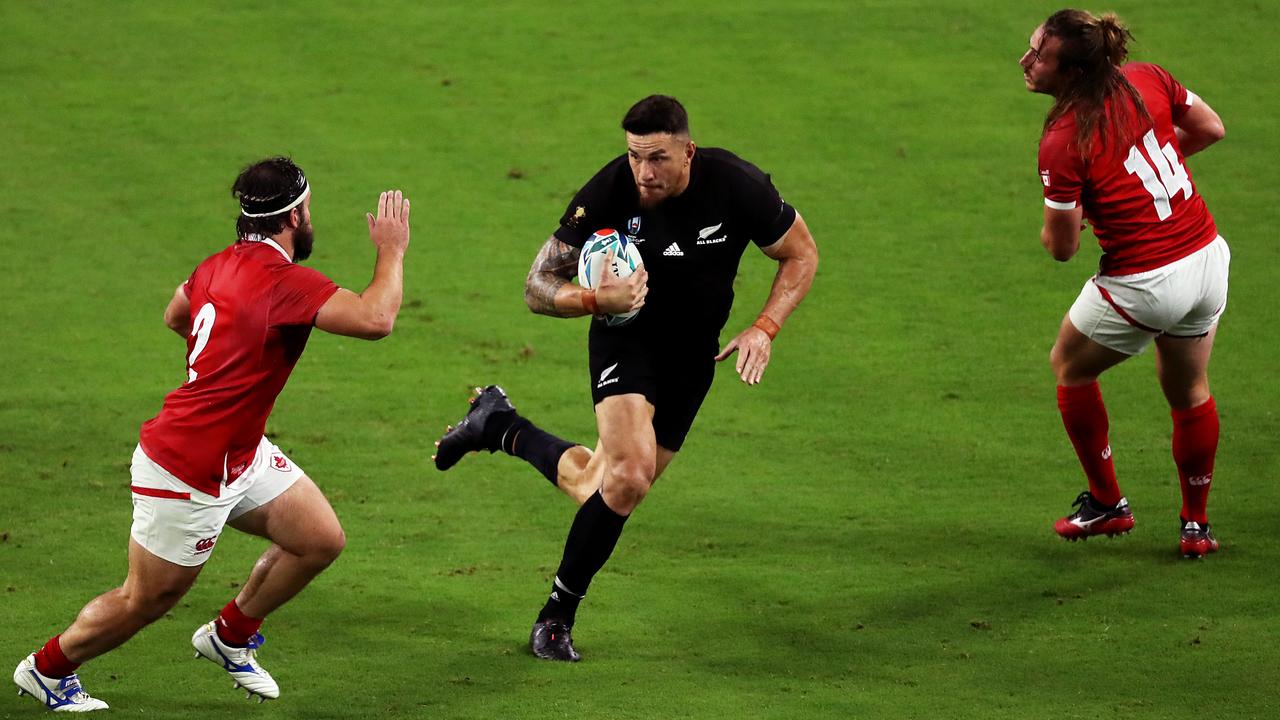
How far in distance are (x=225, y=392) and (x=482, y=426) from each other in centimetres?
203

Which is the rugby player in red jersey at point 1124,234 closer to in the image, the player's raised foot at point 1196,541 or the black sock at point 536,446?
the player's raised foot at point 1196,541

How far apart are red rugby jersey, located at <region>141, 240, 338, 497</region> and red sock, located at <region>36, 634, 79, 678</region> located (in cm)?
73

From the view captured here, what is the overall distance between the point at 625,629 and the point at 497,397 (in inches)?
51.9

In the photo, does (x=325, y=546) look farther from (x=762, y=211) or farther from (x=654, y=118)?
(x=762, y=211)

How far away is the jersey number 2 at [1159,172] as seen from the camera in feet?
20.8

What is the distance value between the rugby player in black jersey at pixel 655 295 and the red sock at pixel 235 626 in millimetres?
1103

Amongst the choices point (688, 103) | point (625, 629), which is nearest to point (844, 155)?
point (688, 103)

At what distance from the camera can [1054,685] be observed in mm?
5605

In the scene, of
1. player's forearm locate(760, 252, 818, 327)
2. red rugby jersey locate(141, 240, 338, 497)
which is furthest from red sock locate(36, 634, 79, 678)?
player's forearm locate(760, 252, 818, 327)

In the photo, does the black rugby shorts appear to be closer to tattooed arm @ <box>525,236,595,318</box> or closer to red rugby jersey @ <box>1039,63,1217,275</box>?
tattooed arm @ <box>525,236,595,318</box>

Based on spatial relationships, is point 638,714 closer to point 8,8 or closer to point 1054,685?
point 1054,685

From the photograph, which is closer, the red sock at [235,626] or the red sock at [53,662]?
the red sock at [53,662]

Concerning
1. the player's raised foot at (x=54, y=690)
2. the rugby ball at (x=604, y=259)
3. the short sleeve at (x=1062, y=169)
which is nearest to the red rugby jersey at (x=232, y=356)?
the player's raised foot at (x=54, y=690)

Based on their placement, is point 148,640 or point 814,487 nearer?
point 148,640
